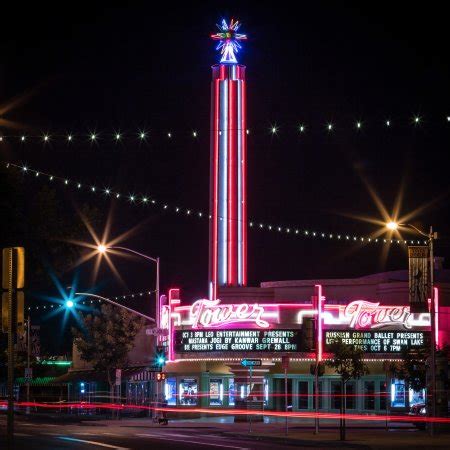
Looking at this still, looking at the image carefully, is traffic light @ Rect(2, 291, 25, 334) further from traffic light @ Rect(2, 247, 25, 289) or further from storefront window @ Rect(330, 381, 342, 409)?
storefront window @ Rect(330, 381, 342, 409)

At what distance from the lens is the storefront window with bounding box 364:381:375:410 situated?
5916 cm

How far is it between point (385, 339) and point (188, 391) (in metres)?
12.6

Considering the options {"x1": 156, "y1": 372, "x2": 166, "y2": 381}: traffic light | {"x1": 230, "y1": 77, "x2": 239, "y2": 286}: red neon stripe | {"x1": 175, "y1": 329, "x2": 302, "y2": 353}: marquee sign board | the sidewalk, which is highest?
{"x1": 230, "y1": 77, "x2": 239, "y2": 286}: red neon stripe

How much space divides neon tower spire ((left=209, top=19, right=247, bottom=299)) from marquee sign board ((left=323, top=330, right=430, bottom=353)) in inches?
362

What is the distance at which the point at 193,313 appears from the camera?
186 feet

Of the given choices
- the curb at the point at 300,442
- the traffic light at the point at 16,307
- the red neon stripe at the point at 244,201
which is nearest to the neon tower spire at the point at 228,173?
the red neon stripe at the point at 244,201

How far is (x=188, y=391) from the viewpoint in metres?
61.9

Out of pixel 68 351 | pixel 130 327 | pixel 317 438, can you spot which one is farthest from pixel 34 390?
pixel 317 438

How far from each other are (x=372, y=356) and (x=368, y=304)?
2.95 meters

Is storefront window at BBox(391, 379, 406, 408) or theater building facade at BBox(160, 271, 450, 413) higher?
theater building facade at BBox(160, 271, 450, 413)

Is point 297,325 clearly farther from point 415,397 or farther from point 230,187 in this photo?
point 230,187

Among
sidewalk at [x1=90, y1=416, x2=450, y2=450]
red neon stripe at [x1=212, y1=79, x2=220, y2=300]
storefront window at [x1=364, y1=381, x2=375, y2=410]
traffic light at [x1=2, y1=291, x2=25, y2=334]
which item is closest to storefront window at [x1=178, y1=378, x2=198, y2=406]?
red neon stripe at [x1=212, y1=79, x2=220, y2=300]

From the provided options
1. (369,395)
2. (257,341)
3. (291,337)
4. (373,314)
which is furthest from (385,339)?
(257,341)

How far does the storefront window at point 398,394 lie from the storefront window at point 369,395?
1.12 m
